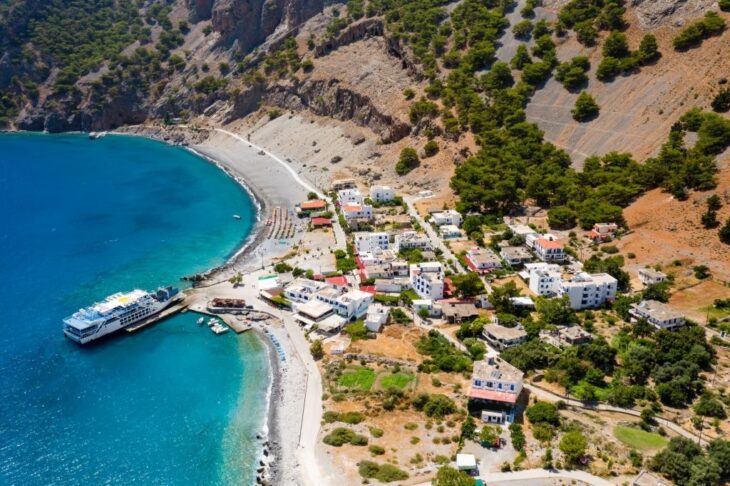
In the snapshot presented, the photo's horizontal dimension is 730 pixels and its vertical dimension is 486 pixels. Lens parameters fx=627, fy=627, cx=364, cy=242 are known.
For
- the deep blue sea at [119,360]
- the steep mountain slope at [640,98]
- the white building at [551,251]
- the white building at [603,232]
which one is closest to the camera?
the deep blue sea at [119,360]

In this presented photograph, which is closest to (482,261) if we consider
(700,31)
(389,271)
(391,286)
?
(389,271)

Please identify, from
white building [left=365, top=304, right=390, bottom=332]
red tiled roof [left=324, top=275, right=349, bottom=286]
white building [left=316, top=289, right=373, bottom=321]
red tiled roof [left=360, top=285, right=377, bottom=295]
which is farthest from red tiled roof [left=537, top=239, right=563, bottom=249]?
red tiled roof [left=324, top=275, right=349, bottom=286]

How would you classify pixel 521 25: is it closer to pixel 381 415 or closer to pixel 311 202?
pixel 311 202

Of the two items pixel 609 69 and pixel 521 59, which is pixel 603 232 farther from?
pixel 521 59

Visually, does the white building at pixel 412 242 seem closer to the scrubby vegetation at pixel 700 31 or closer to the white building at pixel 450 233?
the white building at pixel 450 233

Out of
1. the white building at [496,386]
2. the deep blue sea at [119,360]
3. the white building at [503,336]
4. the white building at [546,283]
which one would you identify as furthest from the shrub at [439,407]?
the white building at [546,283]

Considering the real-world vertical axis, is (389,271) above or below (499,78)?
below
